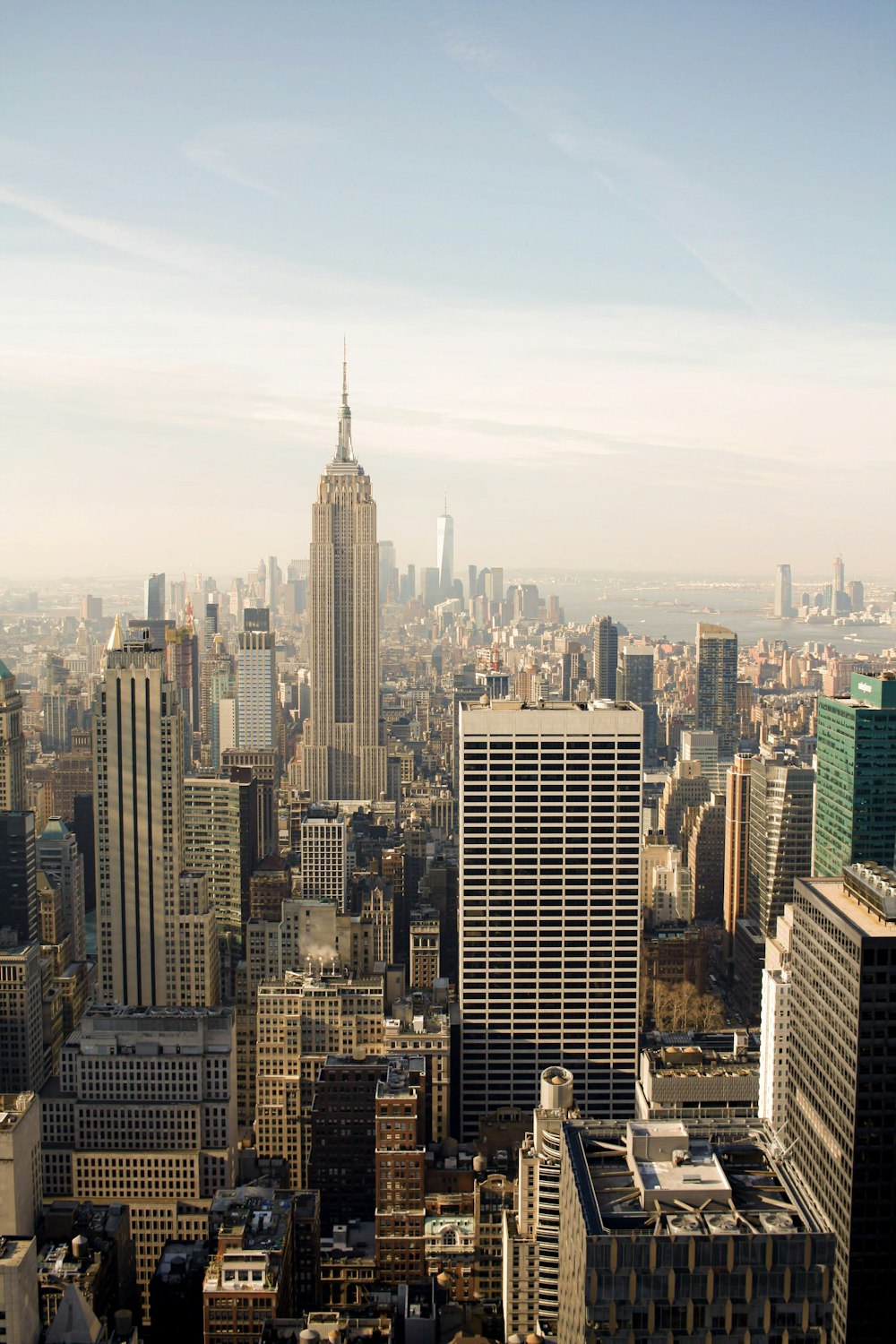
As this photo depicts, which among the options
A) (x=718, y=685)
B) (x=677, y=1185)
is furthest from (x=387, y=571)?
(x=677, y=1185)

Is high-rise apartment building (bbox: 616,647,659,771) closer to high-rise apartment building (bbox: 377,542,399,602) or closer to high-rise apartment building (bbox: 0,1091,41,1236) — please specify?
high-rise apartment building (bbox: 377,542,399,602)

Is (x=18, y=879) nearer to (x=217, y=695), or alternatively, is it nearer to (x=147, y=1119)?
(x=147, y=1119)

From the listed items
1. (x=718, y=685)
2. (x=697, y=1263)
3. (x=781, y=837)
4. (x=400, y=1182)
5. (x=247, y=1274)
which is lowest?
(x=400, y=1182)

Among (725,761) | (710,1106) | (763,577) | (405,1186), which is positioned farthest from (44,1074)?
(725,761)

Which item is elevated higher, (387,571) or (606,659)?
(387,571)

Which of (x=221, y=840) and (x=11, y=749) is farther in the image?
(x=221, y=840)

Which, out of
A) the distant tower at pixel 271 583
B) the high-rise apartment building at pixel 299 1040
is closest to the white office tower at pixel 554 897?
the high-rise apartment building at pixel 299 1040

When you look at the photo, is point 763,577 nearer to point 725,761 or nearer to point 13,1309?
point 725,761
